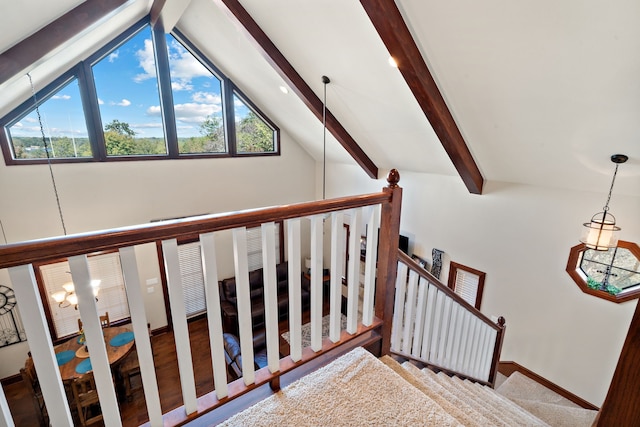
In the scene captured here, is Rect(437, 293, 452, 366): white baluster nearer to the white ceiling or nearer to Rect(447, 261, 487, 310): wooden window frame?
the white ceiling

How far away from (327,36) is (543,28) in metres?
1.98

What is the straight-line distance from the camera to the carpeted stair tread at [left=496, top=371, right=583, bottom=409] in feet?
13.2

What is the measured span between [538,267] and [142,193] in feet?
20.1

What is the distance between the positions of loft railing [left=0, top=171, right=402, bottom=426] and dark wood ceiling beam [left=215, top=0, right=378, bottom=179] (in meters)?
3.17

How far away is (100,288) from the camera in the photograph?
517cm

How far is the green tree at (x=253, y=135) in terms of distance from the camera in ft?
20.5

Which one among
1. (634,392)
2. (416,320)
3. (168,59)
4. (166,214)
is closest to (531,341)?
(416,320)

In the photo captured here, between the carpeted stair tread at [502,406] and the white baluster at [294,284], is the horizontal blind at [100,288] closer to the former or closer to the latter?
the white baluster at [294,284]

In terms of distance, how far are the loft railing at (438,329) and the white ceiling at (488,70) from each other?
188cm

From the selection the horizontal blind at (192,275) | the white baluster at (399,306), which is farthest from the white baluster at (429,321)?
the horizontal blind at (192,275)

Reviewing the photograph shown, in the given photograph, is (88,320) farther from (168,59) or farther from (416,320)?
(168,59)

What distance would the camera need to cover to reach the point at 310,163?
291 inches

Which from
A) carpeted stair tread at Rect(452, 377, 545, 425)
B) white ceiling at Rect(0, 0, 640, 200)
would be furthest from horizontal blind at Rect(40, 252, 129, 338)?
carpeted stair tread at Rect(452, 377, 545, 425)

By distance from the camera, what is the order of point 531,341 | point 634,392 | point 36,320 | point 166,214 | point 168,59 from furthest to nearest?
1. point 166,214
2. point 168,59
3. point 531,341
4. point 36,320
5. point 634,392
